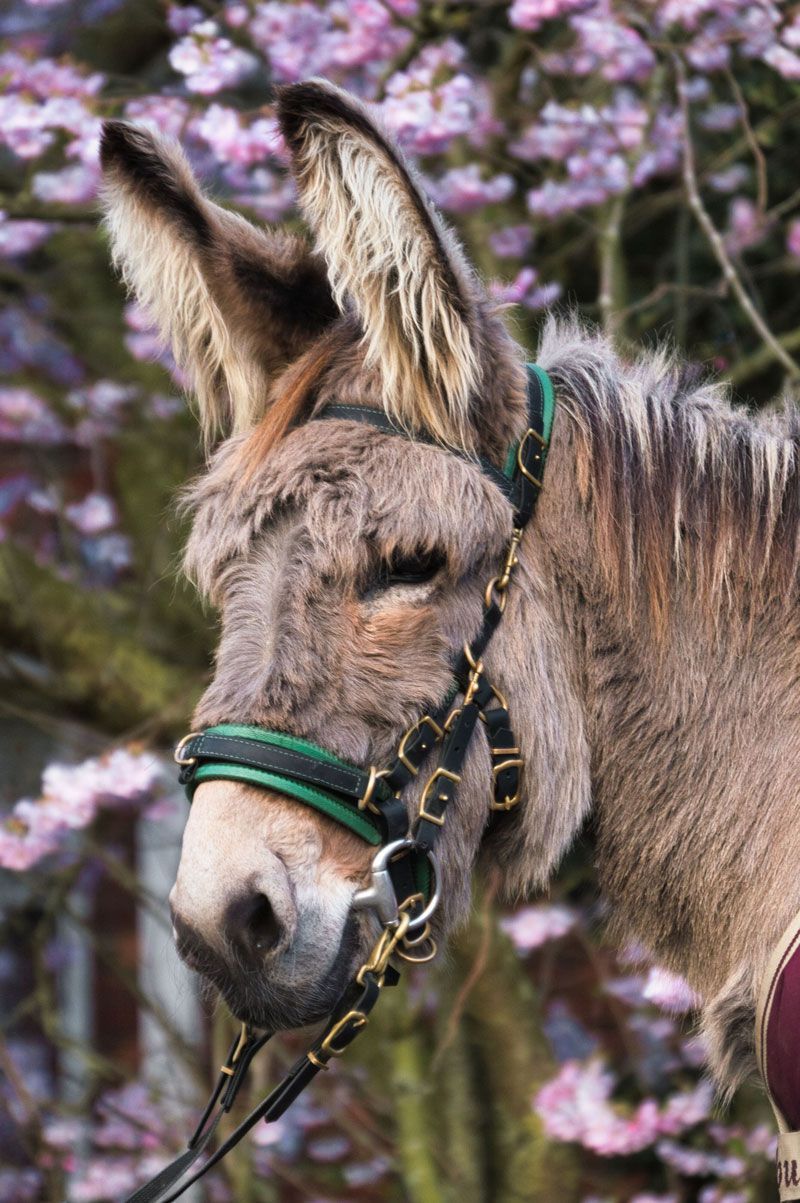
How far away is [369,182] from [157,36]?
11.2 feet

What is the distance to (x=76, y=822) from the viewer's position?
13.0ft

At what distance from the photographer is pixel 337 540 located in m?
2.16

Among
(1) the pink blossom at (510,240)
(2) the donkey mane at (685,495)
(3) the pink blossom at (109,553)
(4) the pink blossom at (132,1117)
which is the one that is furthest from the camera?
(3) the pink blossom at (109,553)

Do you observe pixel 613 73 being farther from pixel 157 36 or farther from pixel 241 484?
pixel 241 484

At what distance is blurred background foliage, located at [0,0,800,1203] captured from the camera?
387cm

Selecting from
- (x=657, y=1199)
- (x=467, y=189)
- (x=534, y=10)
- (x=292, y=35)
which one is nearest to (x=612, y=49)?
(x=534, y=10)

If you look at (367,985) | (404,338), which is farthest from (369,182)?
(367,985)

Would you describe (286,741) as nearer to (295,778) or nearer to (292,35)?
(295,778)

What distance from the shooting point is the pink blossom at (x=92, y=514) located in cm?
510

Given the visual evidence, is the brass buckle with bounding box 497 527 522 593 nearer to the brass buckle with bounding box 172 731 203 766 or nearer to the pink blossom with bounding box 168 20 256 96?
the brass buckle with bounding box 172 731 203 766

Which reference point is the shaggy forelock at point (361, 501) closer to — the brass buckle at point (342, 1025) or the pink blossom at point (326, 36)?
the brass buckle at point (342, 1025)

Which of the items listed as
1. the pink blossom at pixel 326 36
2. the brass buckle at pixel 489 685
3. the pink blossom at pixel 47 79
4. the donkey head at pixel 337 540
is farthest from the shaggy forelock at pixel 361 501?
the pink blossom at pixel 47 79

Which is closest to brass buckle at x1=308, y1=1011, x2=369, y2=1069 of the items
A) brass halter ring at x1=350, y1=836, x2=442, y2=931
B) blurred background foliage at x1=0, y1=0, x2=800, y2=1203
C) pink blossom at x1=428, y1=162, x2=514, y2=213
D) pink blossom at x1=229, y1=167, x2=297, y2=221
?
brass halter ring at x1=350, y1=836, x2=442, y2=931

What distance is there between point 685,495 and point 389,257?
26.4 inches
